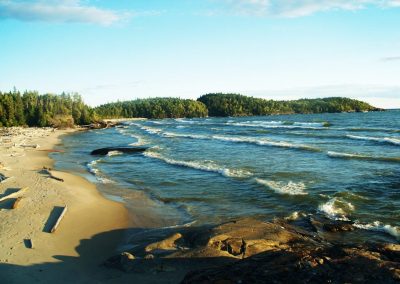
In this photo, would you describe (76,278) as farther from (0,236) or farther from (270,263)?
(270,263)

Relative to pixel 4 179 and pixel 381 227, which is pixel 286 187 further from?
pixel 4 179

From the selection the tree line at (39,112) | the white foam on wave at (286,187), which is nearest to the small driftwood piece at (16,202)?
the white foam on wave at (286,187)

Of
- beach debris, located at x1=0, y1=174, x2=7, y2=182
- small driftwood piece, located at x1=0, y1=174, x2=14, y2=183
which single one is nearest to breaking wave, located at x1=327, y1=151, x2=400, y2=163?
small driftwood piece, located at x1=0, y1=174, x2=14, y2=183

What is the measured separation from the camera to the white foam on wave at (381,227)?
13.4m

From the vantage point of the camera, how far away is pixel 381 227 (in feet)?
45.9

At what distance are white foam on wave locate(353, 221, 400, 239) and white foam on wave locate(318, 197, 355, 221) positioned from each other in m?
1.01

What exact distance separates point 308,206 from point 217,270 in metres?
10.6

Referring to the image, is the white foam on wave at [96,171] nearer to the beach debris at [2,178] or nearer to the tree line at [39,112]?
the beach debris at [2,178]

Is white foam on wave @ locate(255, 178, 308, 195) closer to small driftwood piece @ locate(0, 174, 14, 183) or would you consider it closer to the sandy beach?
the sandy beach

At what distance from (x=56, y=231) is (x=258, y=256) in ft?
28.1

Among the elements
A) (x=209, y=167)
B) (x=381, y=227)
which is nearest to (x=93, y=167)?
(x=209, y=167)

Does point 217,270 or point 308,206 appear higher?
point 217,270

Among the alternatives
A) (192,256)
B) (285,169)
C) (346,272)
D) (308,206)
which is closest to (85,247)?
(192,256)

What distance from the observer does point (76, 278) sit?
987 cm
